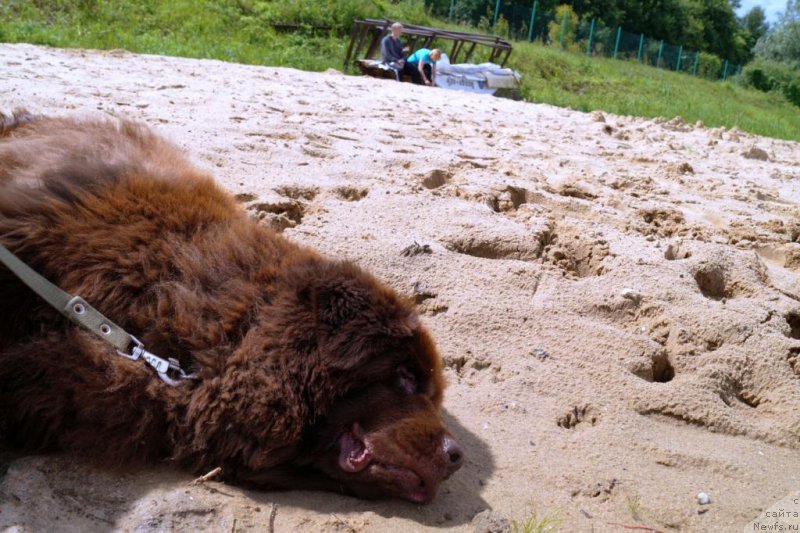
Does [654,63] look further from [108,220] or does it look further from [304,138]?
[108,220]

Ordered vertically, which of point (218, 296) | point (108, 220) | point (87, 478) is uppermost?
point (108, 220)

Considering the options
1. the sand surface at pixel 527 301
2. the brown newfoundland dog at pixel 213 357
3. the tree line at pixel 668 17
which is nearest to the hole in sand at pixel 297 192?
the sand surface at pixel 527 301

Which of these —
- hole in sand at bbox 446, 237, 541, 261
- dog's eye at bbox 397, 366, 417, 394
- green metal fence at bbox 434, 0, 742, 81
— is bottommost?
hole in sand at bbox 446, 237, 541, 261

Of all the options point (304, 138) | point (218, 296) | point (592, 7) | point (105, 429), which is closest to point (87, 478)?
point (105, 429)

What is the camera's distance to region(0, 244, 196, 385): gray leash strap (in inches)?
97.1

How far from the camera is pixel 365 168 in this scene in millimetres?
5621

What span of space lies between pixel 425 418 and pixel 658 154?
21.6 ft

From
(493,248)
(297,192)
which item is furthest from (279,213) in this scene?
(493,248)

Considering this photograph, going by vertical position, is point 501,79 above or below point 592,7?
below

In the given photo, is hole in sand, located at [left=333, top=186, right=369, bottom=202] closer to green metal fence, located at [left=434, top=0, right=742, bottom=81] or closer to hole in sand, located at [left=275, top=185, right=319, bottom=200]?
hole in sand, located at [left=275, top=185, right=319, bottom=200]

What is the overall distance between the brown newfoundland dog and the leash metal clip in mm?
25

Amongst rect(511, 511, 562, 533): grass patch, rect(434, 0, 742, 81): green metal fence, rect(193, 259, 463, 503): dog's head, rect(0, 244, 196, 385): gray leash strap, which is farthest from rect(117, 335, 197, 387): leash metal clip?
rect(434, 0, 742, 81): green metal fence

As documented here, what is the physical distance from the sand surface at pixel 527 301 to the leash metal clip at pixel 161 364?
35 cm

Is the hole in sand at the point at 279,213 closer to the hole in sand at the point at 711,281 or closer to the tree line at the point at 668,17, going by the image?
the hole in sand at the point at 711,281
